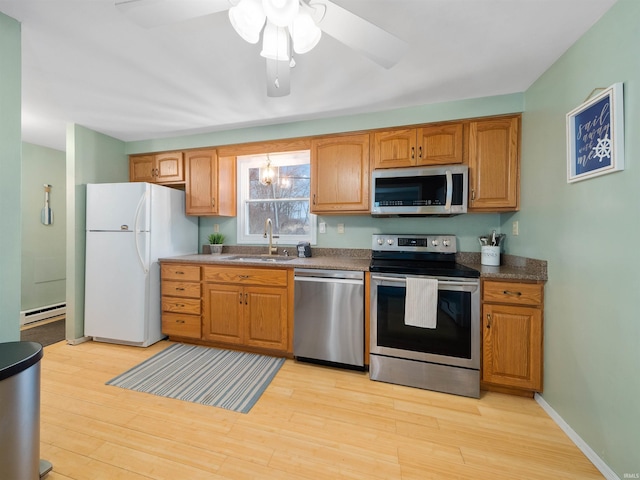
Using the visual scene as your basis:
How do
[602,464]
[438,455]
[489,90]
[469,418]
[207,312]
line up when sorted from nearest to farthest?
[602,464] → [438,455] → [469,418] → [489,90] → [207,312]

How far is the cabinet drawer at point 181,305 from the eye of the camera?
107 inches

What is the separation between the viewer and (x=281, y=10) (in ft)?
3.19

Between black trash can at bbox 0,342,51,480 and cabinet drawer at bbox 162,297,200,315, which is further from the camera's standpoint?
cabinet drawer at bbox 162,297,200,315

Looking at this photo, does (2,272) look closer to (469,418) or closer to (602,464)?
(469,418)

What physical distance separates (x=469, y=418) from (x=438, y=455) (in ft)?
1.46

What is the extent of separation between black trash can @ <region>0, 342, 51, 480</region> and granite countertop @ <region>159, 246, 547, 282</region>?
151cm

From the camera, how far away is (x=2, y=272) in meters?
1.40

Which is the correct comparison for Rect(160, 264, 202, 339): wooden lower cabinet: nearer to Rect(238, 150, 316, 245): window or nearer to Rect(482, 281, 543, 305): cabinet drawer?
Rect(238, 150, 316, 245): window

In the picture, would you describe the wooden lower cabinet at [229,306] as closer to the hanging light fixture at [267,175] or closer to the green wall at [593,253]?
the hanging light fixture at [267,175]

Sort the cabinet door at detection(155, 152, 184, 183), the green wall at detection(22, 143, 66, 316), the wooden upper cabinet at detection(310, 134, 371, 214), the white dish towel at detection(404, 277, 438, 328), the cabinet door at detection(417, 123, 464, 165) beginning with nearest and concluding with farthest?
the white dish towel at detection(404, 277, 438, 328) < the cabinet door at detection(417, 123, 464, 165) < the wooden upper cabinet at detection(310, 134, 371, 214) < the cabinet door at detection(155, 152, 184, 183) < the green wall at detection(22, 143, 66, 316)

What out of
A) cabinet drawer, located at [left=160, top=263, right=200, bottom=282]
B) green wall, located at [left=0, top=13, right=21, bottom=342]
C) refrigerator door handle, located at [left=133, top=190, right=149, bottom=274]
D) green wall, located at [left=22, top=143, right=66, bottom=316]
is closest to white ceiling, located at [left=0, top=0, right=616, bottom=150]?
green wall, located at [left=0, top=13, right=21, bottom=342]

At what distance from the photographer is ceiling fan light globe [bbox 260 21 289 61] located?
45.7 inches

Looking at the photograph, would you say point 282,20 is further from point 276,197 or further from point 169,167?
point 169,167

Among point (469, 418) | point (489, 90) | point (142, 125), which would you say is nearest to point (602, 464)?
point (469, 418)
